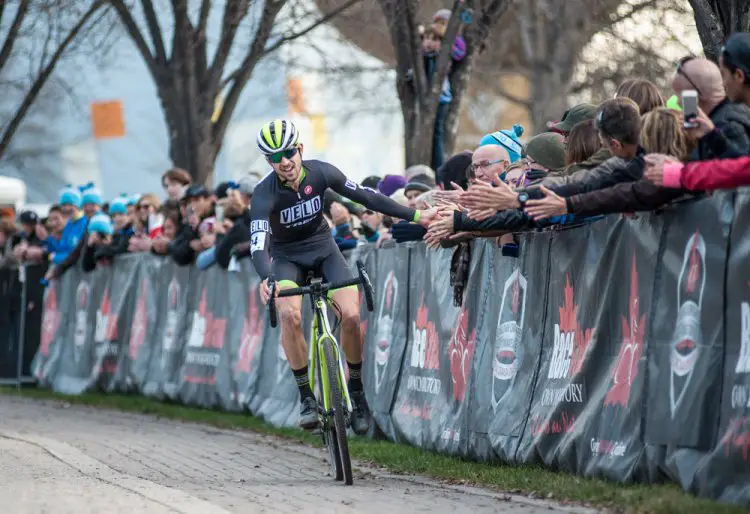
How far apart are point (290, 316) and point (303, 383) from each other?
520 mm

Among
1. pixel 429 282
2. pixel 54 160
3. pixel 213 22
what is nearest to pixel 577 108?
pixel 429 282

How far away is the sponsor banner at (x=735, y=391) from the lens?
23.5ft

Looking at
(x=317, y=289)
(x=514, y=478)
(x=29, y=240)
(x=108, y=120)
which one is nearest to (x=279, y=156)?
(x=317, y=289)

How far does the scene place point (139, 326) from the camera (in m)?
19.8

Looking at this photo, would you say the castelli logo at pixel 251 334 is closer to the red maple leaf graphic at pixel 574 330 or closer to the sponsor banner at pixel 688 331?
the red maple leaf graphic at pixel 574 330

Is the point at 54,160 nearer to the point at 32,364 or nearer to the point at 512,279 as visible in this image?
the point at 32,364

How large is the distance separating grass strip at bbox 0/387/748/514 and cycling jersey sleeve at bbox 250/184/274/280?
1.72 metres

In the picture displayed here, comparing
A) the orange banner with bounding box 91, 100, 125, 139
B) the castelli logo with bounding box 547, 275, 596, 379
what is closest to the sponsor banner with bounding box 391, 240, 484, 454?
the castelli logo with bounding box 547, 275, 596, 379

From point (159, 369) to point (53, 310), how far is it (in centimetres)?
434

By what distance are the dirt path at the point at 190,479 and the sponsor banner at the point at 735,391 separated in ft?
2.74

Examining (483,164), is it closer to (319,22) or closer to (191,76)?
(319,22)

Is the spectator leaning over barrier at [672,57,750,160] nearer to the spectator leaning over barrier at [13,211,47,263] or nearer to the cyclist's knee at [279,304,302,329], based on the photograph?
the cyclist's knee at [279,304,302,329]

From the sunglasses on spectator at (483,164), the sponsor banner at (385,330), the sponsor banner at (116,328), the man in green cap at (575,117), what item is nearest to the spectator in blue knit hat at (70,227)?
the sponsor banner at (116,328)

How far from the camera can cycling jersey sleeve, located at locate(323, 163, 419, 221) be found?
1072cm
